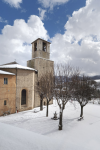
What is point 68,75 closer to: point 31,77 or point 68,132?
point 68,132

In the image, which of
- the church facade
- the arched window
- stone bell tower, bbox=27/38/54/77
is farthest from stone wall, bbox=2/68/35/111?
stone bell tower, bbox=27/38/54/77

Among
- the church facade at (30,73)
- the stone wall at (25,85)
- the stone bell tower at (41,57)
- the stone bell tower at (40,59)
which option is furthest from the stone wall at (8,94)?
the stone bell tower at (41,57)

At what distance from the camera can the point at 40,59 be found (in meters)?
19.8

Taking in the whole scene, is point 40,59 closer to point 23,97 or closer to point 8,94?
point 23,97

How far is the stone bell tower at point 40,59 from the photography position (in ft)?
63.5

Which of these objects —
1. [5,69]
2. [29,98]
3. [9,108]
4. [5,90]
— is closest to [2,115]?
[9,108]

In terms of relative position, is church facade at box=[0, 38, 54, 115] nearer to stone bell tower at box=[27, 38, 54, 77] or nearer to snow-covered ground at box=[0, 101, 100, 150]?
stone bell tower at box=[27, 38, 54, 77]

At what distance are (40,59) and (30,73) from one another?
4420 mm

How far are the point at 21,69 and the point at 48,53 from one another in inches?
350

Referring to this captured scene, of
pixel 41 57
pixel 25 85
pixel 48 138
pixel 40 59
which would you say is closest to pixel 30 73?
pixel 25 85

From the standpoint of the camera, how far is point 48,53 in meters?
22.0

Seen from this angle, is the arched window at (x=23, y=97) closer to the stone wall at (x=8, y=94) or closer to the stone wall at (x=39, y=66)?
the stone wall at (x=8, y=94)

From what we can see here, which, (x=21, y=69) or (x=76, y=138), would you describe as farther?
(x=21, y=69)

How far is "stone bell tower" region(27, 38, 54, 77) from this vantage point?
64.7ft
